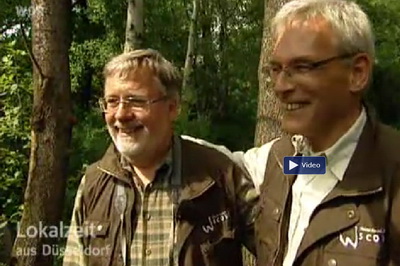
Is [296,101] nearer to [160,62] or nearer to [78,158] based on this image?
[160,62]

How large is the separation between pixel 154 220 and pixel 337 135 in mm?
641

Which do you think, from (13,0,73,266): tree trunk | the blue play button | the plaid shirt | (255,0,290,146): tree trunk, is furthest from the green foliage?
the blue play button

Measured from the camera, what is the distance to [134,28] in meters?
7.52

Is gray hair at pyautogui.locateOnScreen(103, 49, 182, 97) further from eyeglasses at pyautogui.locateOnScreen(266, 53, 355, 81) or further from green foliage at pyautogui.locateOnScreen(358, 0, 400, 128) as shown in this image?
green foliage at pyautogui.locateOnScreen(358, 0, 400, 128)

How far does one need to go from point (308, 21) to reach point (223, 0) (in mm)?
14957

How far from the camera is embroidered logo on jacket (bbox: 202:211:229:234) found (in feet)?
7.05

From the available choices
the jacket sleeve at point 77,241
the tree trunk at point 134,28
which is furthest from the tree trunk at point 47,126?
the jacket sleeve at point 77,241

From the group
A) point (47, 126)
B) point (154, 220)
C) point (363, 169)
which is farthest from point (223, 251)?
point (47, 126)

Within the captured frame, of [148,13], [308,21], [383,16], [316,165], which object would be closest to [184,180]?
[316,165]

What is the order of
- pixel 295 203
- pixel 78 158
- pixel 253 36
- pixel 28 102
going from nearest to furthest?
1. pixel 295 203
2. pixel 28 102
3. pixel 78 158
4. pixel 253 36

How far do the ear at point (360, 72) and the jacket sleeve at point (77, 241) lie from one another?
0.92 meters

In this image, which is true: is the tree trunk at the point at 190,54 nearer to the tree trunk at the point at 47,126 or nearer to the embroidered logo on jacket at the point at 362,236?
the tree trunk at the point at 47,126

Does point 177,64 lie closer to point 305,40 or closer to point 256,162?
point 256,162

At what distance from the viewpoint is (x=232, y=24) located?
1672 cm
